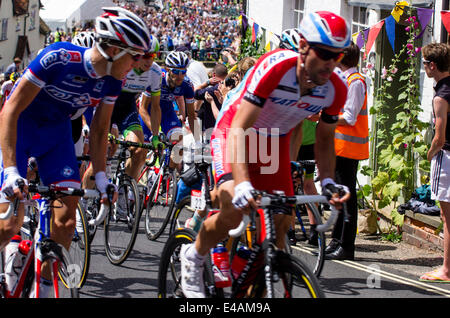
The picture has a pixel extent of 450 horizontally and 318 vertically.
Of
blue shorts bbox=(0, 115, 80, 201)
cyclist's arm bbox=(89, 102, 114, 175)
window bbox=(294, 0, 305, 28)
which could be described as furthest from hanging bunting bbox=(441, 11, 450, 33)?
window bbox=(294, 0, 305, 28)

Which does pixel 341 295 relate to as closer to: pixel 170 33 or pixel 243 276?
pixel 243 276

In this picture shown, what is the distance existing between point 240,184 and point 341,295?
280 cm

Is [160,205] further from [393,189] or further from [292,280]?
[292,280]

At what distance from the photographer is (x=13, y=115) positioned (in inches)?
180

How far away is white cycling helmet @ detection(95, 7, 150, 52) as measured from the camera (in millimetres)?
4648

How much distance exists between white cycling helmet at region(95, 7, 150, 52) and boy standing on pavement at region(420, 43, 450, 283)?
3.07 metres

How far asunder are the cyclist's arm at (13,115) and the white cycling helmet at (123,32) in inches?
22.9

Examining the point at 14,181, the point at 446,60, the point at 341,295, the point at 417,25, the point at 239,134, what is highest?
the point at 417,25

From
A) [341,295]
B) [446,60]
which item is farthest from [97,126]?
[446,60]

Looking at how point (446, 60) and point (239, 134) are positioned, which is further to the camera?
point (446, 60)

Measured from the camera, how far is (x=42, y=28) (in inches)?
2657

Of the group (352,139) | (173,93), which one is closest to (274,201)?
(352,139)

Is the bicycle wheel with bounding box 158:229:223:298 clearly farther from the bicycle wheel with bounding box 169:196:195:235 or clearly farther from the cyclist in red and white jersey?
the bicycle wheel with bounding box 169:196:195:235

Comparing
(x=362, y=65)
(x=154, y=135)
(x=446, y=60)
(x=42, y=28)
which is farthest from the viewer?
(x=42, y=28)
